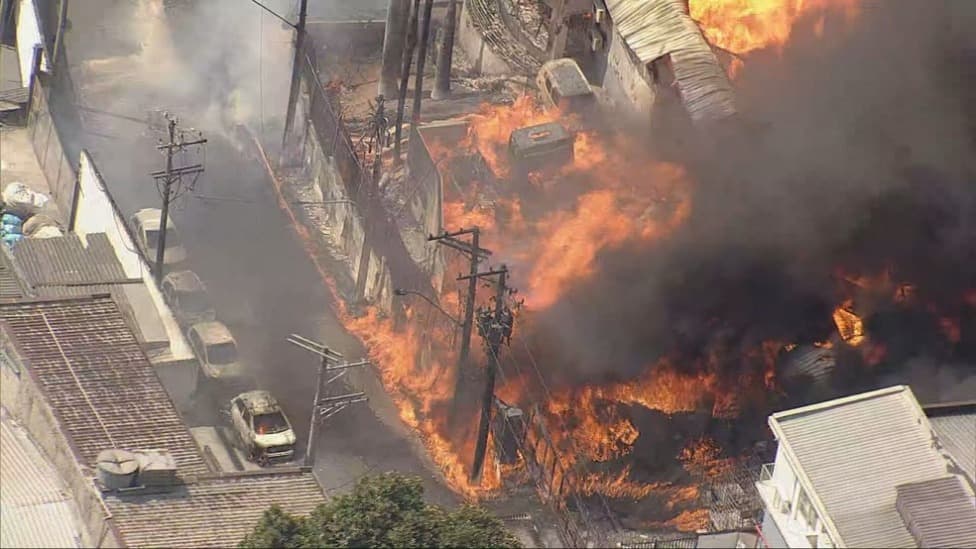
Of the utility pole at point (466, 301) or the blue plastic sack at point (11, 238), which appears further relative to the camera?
the blue plastic sack at point (11, 238)

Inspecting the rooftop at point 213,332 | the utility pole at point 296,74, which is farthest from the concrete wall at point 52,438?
the utility pole at point 296,74

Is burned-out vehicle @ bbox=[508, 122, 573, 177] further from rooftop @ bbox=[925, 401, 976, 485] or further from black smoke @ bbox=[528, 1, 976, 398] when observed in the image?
rooftop @ bbox=[925, 401, 976, 485]

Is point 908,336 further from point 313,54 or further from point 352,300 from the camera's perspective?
point 313,54

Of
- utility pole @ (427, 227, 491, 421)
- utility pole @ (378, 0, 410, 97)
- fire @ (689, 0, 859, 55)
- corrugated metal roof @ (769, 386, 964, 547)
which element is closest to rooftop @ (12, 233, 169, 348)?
utility pole @ (427, 227, 491, 421)

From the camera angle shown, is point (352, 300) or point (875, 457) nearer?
point (875, 457)

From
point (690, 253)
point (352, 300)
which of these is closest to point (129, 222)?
point (352, 300)

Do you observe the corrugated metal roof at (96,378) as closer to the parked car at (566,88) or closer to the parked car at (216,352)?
the parked car at (216,352)

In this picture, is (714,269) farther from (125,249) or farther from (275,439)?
(125,249)
